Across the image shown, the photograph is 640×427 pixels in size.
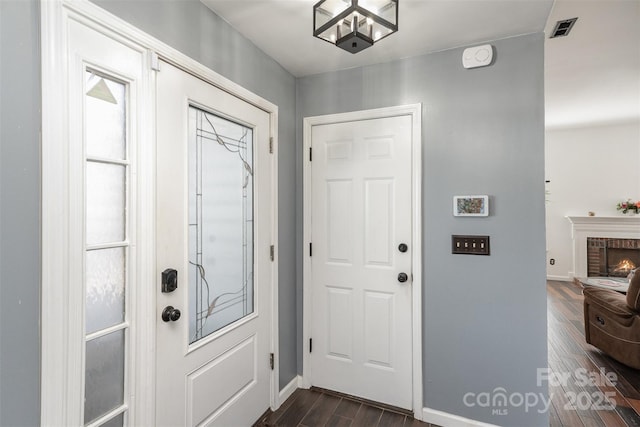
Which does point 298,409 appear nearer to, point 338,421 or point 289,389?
point 289,389

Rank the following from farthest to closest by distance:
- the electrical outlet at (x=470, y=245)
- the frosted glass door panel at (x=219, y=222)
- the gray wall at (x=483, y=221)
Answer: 1. the electrical outlet at (x=470, y=245)
2. the gray wall at (x=483, y=221)
3. the frosted glass door panel at (x=219, y=222)

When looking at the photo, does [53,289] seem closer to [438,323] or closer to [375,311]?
[375,311]

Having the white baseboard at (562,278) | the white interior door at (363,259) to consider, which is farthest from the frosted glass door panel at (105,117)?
the white baseboard at (562,278)

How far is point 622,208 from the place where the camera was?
536 centimetres

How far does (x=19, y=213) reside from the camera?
932 millimetres

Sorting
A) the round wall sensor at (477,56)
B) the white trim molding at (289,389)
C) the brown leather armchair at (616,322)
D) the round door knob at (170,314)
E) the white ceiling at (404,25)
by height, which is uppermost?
the white ceiling at (404,25)

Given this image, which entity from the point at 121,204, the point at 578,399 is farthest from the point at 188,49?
the point at 578,399

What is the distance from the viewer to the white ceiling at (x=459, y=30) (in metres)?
1.66

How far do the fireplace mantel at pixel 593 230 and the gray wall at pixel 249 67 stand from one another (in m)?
5.84

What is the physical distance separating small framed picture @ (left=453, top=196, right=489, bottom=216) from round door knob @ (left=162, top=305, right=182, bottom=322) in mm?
1742

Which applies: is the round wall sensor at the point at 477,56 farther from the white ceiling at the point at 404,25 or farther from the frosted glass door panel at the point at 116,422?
the frosted glass door panel at the point at 116,422

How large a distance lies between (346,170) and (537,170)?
1218 millimetres

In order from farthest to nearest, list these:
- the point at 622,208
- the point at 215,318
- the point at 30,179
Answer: the point at 622,208 → the point at 215,318 → the point at 30,179

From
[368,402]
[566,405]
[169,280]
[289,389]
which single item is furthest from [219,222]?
[566,405]
